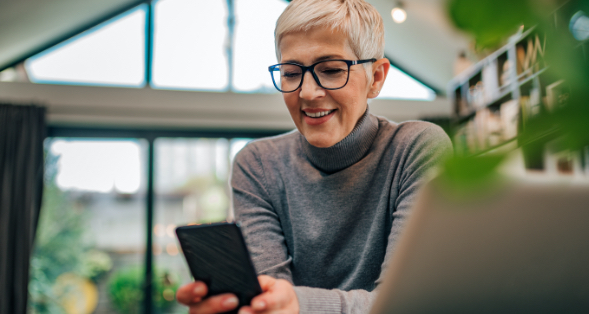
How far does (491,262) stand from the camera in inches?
10.5

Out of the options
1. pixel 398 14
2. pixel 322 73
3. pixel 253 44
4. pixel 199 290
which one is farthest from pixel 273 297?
pixel 253 44

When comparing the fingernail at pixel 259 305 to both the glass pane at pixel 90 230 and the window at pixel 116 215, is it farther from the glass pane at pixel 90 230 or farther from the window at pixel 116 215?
the glass pane at pixel 90 230

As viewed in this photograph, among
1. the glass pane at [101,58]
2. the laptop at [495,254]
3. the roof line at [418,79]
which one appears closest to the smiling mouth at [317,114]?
the laptop at [495,254]

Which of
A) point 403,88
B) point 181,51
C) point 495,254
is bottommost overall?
point 495,254

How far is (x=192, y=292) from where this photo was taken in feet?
2.11

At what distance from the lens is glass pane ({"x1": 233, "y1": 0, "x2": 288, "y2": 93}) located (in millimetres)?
4641

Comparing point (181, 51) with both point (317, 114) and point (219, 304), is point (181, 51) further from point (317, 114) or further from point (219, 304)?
point (219, 304)

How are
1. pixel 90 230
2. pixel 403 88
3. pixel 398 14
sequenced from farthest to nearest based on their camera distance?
pixel 403 88
pixel 90 230
pixel 398 14

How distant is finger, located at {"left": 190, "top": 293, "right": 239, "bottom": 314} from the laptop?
0.36 meters

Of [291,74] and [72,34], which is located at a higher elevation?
[72,34]

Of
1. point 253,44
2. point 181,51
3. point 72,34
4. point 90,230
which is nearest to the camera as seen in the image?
point 90,230

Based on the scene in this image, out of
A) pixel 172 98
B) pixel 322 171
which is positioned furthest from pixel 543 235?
pixel 172 98

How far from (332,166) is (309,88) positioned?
0.75 ft

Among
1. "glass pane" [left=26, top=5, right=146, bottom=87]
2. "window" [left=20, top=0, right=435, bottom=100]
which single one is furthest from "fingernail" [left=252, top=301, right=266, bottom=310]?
"glass pane" [left=26, top=5, right=146, bottom=87]
